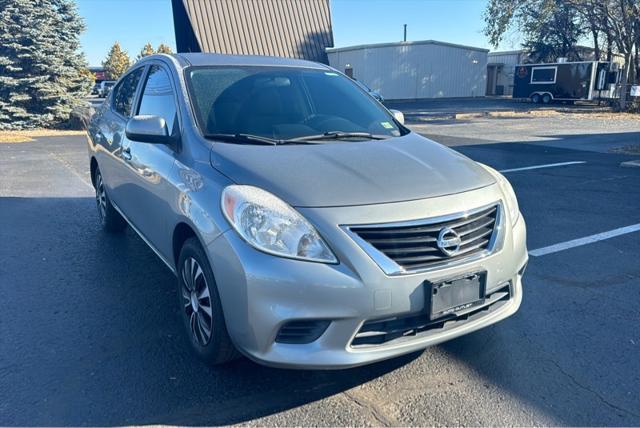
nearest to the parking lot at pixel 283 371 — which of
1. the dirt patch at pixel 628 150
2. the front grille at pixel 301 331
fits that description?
the front grille at pixel 301 331

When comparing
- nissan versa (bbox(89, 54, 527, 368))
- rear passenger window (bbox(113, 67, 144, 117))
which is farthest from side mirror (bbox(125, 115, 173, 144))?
rear passenger window (bbox(113, 67, 144, 117))

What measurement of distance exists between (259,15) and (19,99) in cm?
1299

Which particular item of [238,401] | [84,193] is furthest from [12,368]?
[84,193]

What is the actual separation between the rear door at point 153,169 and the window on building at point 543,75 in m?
36.7

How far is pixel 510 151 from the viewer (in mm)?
12156

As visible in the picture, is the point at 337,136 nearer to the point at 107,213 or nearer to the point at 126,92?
the point at 126,92

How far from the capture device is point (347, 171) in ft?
8.89

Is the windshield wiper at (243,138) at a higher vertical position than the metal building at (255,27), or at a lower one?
lower

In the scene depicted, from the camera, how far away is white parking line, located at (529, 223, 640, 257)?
4.77m

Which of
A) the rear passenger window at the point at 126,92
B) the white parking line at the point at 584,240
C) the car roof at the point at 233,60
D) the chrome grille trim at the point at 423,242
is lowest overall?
the white parking line at the point at 584,240

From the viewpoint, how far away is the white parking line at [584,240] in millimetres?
4770

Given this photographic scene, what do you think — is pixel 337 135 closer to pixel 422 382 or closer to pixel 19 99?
pixel 422 382

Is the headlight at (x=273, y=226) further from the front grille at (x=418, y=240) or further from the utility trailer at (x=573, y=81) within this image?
the utility trailer at (x=573, y=81)

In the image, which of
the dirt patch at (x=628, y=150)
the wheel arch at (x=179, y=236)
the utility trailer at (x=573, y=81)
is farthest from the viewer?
the utility trailer at (x=573, y=81)
